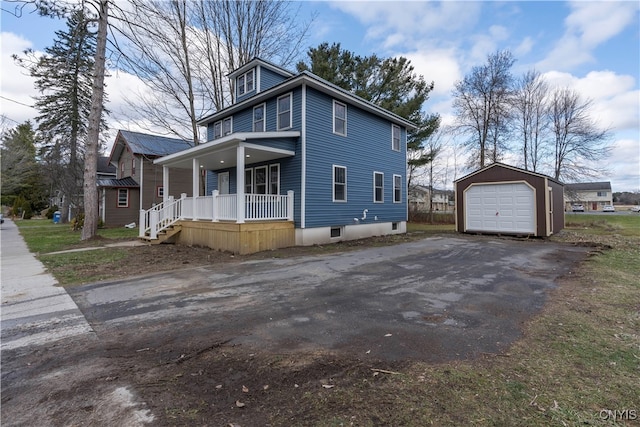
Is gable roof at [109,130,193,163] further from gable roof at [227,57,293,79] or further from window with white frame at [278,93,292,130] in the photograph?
window with white frame at [278,93,292,130]

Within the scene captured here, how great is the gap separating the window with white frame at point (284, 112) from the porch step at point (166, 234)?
18.7 feet

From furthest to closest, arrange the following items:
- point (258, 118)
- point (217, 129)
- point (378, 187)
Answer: point (217, 129)
point (378, 187)
point (258, 118)

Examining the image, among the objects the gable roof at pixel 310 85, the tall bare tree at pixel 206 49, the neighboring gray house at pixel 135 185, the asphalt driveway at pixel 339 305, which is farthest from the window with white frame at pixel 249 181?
the neighboring gray house at pixel 135 185

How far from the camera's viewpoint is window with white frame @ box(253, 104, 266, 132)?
13.0m

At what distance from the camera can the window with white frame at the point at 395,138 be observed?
15969 millimetres

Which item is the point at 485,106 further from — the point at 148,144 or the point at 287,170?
the point at 148,144

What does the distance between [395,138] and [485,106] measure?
13.3 metres

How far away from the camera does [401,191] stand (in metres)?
16.5

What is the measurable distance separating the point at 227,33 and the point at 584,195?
7771 cm

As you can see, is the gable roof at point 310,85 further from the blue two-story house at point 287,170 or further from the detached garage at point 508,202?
the detached garage at point 508,202

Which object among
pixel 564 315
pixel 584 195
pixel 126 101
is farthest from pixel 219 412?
pixel 584 195

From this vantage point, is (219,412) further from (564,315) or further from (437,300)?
(564,315)

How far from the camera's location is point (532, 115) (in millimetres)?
27266

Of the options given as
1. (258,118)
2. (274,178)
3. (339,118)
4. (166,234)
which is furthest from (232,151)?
(339,118)
